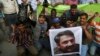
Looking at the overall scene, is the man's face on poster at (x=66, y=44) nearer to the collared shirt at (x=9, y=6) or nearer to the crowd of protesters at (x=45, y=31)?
the crowd of protesters at (x=45, y=31)

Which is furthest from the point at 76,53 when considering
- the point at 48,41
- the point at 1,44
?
the point at 1,44

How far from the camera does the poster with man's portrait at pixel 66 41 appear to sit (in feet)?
20.9

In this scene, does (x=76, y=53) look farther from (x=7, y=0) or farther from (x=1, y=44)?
(x=7, y=0)

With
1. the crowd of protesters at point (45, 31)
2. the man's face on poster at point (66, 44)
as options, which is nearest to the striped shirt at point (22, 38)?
the crowd of protesters at point (45, 31)

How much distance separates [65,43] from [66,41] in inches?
2.1

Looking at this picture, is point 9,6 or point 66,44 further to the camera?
point 9,6

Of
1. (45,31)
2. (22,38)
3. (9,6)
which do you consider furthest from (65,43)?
(9,6)

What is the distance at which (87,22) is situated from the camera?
6.73m

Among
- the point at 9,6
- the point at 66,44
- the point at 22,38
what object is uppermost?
the point at 9,6

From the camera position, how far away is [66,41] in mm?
6367

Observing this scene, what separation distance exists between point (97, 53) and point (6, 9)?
2.99 meters

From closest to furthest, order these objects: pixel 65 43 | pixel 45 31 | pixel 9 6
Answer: pixel 65 43
pixel 45 31
pixel 9 6

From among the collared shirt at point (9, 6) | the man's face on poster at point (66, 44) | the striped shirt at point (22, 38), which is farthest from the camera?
the collared shirt at point (9, 6)

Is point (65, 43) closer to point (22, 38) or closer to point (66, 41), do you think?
point (66, 41)
